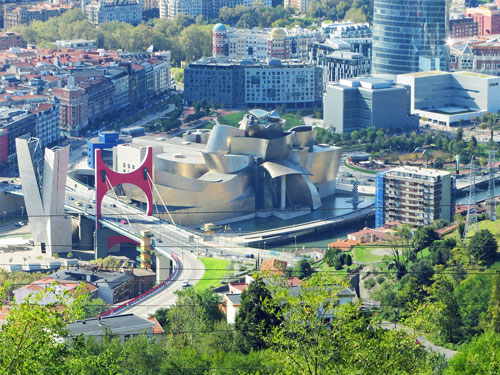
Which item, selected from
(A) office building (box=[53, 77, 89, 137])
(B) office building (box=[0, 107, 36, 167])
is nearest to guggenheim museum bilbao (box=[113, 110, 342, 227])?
(B) office building (box=[0, 107, 36, 167])

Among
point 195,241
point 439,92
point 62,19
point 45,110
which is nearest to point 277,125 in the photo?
point 195,241

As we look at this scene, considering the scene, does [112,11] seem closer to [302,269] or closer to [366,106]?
[366,106]

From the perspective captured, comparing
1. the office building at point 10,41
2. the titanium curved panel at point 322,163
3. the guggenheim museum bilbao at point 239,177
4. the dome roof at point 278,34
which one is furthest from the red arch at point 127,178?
the office building at point 10,41

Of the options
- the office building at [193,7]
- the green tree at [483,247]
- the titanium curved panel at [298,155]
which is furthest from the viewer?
the office building at [193,7]

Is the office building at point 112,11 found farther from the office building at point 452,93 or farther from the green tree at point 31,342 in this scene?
the green tree at point 31,342

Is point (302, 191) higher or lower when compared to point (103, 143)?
lower

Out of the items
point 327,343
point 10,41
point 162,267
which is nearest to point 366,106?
point 162,267

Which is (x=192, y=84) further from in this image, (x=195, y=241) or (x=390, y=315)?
(x=390, y=315)

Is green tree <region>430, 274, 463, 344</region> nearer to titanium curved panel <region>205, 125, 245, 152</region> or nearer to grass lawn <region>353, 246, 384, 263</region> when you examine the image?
grass lawn <region>353, 246, 384, 263</region>
